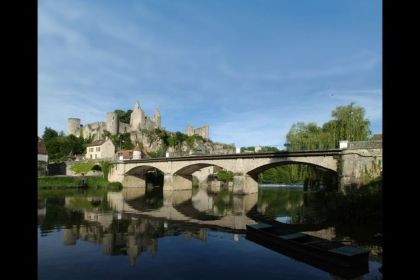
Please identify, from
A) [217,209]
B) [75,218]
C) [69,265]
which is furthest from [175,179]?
[69,265]

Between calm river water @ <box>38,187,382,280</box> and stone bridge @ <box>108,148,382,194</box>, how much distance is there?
18.5 ft

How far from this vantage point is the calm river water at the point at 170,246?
11391 millimetres

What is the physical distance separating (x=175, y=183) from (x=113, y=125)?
44.8 metres

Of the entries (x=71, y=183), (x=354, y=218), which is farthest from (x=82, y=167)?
(x=354, y=218)

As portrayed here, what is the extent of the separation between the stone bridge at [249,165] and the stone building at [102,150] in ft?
54.7

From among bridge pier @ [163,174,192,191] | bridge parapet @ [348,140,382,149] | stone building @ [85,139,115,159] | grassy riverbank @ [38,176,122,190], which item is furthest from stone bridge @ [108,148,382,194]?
stone building @ [85,139,115,159]

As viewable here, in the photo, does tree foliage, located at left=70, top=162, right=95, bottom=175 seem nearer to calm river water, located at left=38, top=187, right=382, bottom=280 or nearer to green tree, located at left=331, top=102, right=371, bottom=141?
calm river water, located at left=38, top=187, right=382, bottom=280

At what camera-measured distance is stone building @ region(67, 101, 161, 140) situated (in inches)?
3430

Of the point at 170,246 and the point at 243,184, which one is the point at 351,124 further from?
the point at 170,246

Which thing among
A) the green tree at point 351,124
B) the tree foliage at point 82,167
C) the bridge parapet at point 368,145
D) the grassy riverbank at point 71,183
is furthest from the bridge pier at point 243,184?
the tree foliage at point 82,167

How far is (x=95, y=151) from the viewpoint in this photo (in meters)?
73.8
